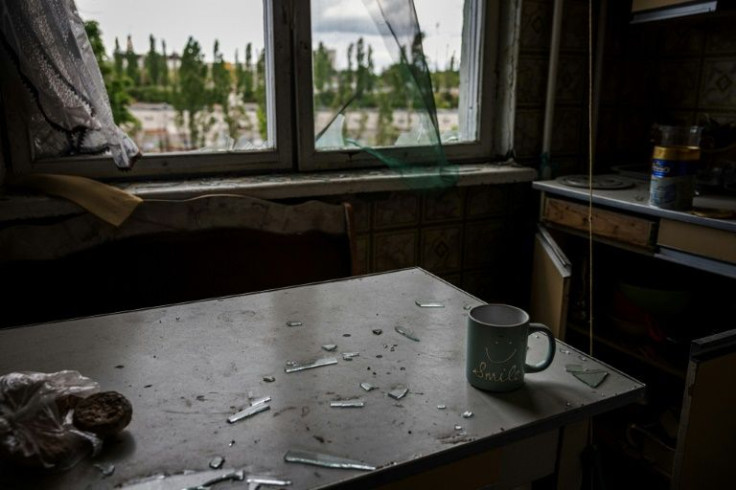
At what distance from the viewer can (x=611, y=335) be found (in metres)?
2.05

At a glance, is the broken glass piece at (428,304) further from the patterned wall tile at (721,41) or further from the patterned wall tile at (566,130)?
the patterned wall tile at (721,41)

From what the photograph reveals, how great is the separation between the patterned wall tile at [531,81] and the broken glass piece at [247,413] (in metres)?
1.79

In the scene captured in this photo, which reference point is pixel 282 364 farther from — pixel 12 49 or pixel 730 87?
pixel 730 87

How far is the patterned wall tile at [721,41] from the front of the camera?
6.70ft

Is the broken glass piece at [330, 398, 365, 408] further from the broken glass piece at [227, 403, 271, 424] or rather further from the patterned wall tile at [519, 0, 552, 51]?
the patterned wall tile at [519, 0, 552, 51]

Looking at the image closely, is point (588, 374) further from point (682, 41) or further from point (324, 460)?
point (682, 41)

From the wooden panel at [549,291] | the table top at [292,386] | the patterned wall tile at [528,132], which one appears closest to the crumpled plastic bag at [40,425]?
the table top at [292,386]

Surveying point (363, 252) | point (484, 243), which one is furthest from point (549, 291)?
point (363, 252)

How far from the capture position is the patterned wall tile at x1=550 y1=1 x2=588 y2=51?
2.22 m

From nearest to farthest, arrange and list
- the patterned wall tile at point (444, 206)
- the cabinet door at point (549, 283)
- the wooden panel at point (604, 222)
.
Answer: the wooden panel at point (604, 222), the cabinet door at point (549, 283), the patterned wall tile at point (444, 206)

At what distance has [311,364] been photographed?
92 cm

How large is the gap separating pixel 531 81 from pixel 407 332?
1541 mm

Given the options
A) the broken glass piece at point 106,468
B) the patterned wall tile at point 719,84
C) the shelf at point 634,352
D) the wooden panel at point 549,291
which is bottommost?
the shelf at point 634,352

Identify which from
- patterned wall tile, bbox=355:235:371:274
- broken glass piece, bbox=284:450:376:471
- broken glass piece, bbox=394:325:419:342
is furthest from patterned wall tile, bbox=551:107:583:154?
broken glass piece, bbox=284:450:376:471
